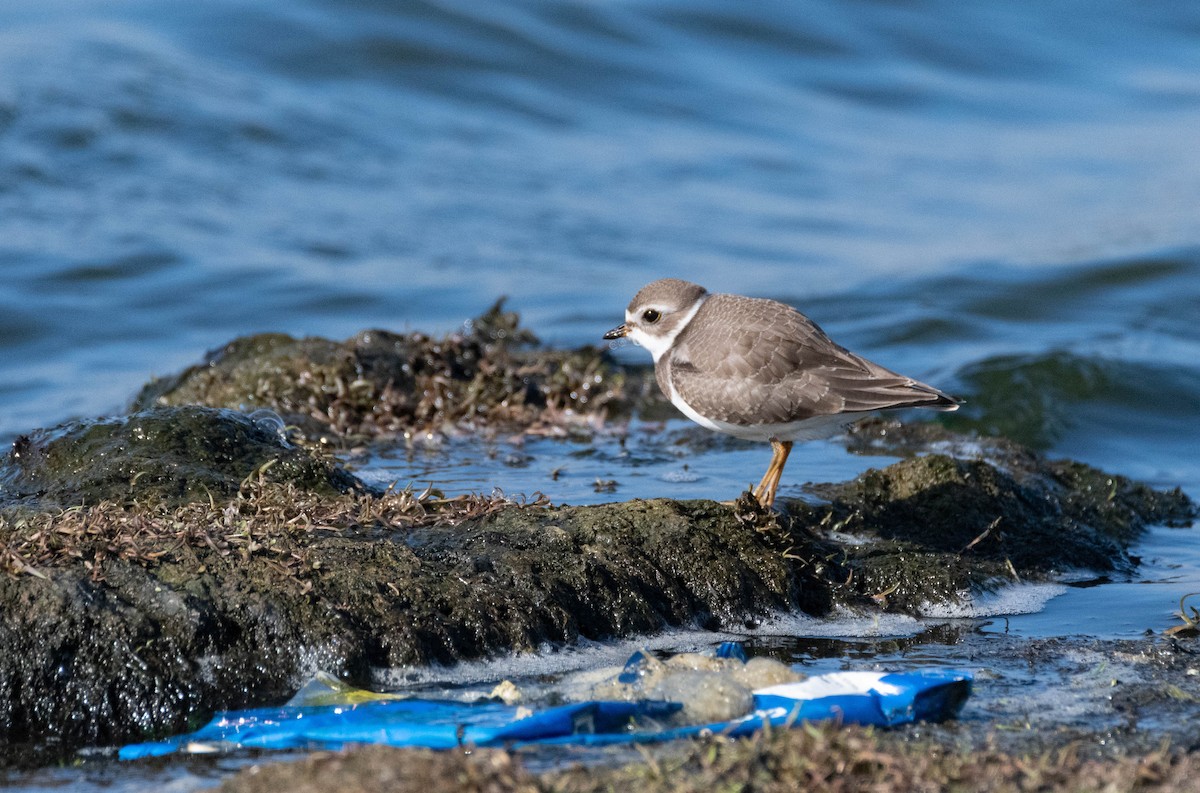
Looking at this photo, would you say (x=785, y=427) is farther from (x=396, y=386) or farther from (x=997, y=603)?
(x=396, y=386)

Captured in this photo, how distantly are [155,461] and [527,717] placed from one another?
2.61 metres

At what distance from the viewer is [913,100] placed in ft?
76.4

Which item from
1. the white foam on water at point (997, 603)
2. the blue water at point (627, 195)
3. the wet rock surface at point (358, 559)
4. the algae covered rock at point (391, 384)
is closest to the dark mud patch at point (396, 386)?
the algae covered rock at point (391, 384)

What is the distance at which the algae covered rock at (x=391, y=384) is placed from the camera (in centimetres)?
882

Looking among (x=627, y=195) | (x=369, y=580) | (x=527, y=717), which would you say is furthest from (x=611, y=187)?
(x=527, y=717)

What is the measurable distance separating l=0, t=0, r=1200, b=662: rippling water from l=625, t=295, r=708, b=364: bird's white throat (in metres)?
0.82

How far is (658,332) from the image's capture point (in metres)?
6.90

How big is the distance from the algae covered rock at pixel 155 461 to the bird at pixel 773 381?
1745mm

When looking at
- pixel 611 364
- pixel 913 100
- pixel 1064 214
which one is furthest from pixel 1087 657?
pixel 913 100

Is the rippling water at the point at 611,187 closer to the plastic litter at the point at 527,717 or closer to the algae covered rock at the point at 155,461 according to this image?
the algae covered rock at the point at 155,461

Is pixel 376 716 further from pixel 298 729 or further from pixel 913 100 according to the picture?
pixel 913 100

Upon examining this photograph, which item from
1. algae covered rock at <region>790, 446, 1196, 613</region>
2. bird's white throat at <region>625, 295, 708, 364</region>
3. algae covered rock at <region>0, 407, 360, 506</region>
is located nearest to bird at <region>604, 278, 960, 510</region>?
bird's white throat at <region>625, 295, 708, 364</region>

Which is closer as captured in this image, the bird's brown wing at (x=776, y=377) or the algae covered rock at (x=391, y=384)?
the bird's brown wing at (x=776, y=377)

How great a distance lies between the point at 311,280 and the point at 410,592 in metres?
10.4
